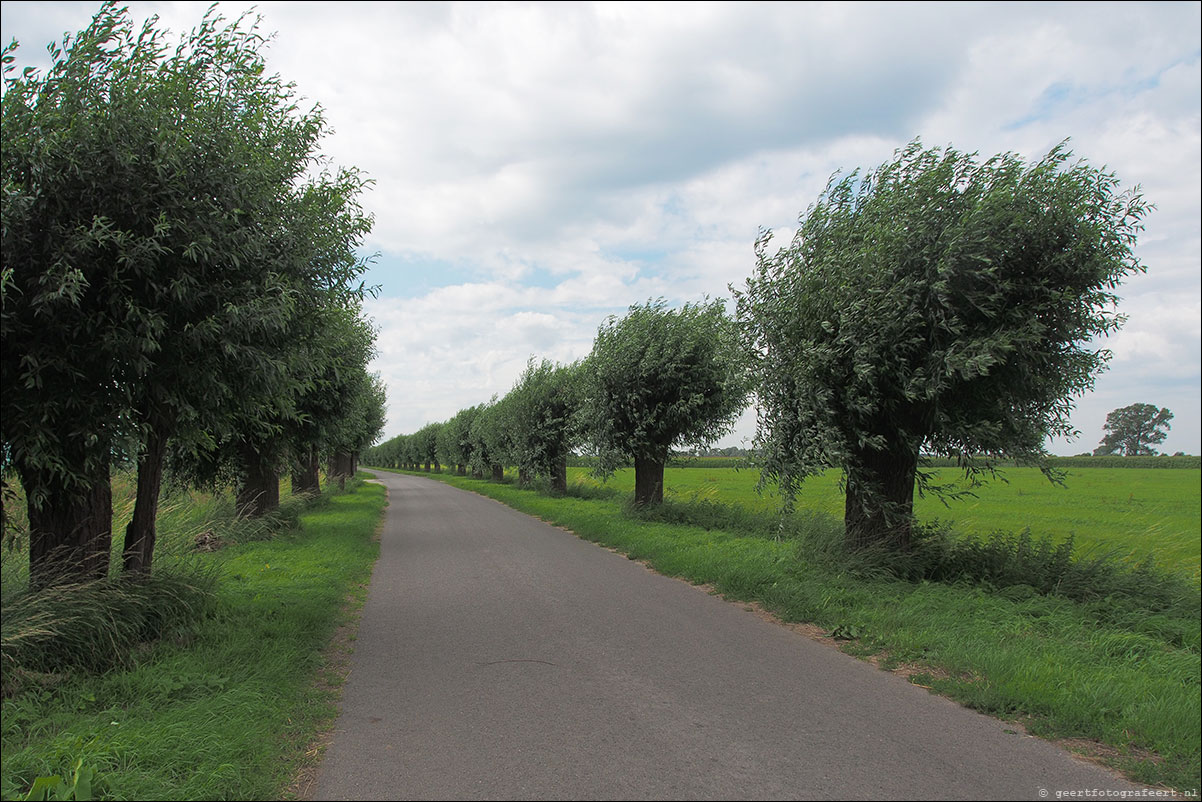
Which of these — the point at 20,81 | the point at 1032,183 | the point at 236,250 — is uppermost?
Result: the point at 1032,183

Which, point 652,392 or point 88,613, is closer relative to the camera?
point 88,613

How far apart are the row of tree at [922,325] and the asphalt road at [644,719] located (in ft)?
9.19

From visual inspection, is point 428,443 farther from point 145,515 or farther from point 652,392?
point 145,515

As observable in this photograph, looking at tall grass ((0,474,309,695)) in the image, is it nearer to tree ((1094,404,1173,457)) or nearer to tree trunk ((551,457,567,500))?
tree ((1094,404,1173,457))

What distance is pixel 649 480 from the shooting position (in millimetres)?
18609

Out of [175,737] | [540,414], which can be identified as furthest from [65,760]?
[540,414]

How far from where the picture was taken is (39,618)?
514 centimetres

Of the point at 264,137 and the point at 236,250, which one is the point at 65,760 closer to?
the point at 236,250

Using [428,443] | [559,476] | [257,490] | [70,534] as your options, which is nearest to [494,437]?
[559,476]

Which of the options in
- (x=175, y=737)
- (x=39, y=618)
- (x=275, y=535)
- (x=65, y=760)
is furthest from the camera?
(x=275, y=535)

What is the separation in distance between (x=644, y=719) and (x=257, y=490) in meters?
13.7

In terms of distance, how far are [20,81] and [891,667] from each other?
8.74 meters

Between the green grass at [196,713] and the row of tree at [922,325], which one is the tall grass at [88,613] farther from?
the row of tree at [922,325]

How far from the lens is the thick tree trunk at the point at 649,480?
1842 cm
